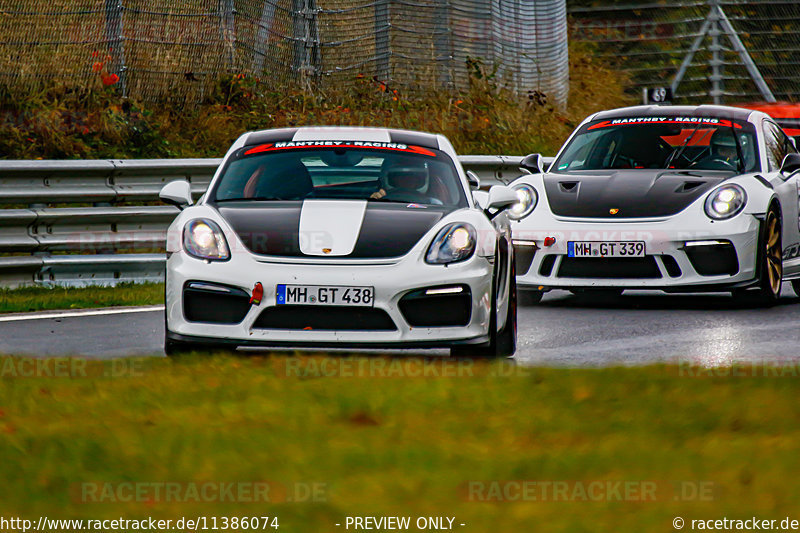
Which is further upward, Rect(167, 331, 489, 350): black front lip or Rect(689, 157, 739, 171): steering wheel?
Rect(689, 157, 739, 171): steering wheel

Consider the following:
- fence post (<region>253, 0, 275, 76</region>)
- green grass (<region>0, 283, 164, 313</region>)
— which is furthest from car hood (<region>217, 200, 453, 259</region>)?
fence post (<region>253, 0, 275, 76</region>)

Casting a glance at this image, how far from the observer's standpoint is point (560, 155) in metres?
11.6

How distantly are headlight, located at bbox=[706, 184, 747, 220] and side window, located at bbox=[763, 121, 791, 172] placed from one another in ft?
2.91

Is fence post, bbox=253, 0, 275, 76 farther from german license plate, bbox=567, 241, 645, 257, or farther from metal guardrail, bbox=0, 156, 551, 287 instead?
german license plate, bbox=567, 241, 645, 257

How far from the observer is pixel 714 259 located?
32.7ft

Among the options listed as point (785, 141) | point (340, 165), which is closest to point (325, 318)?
point (340, 165)

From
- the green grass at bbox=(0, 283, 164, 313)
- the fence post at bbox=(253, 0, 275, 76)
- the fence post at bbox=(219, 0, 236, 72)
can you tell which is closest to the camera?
the green grass at bbox=(0, 283, 164, 313)

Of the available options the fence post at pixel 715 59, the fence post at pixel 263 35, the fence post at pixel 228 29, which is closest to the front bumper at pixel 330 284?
the fence post at pixel 228 29

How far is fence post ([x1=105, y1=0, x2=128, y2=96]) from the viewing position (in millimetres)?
16906

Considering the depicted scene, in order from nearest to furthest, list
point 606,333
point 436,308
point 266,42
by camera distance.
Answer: point 436,308 → point 606,333 → point 266,42

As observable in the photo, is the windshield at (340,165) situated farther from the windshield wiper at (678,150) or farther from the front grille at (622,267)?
the windshield wiper at (678,150)

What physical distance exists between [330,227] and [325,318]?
527 millimetres

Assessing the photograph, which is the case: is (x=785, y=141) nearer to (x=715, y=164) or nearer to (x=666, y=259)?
(x=715, y=164)

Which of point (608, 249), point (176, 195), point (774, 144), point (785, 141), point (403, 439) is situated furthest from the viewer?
point (785, 141)
